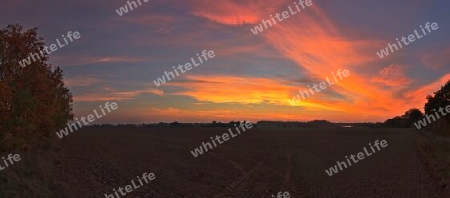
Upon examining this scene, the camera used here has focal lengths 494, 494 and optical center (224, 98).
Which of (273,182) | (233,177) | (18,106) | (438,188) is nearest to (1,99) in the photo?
(18,106)

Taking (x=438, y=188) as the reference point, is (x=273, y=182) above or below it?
above

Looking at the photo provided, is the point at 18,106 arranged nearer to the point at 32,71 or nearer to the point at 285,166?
the point at 32,71

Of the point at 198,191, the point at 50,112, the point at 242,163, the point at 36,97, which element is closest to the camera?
the point at 198,191

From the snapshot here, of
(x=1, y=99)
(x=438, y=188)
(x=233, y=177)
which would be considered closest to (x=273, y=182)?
(x=233, y=177)

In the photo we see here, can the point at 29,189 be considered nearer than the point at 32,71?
Yes

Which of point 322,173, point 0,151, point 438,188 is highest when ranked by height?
point 0,151

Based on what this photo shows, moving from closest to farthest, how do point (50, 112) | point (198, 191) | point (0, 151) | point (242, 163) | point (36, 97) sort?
point (198, 191) < point (0, 151) < point (36, 97) < point (50, 112) < point (242, 163)

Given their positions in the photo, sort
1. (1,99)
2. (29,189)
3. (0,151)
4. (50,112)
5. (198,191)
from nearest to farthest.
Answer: (29,189) → (198,191) → (1,99) → (0,151) → (50,112)

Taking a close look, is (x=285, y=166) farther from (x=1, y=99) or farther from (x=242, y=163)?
(x=1, y=99)

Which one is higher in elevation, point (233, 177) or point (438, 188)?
point (233, 177)
